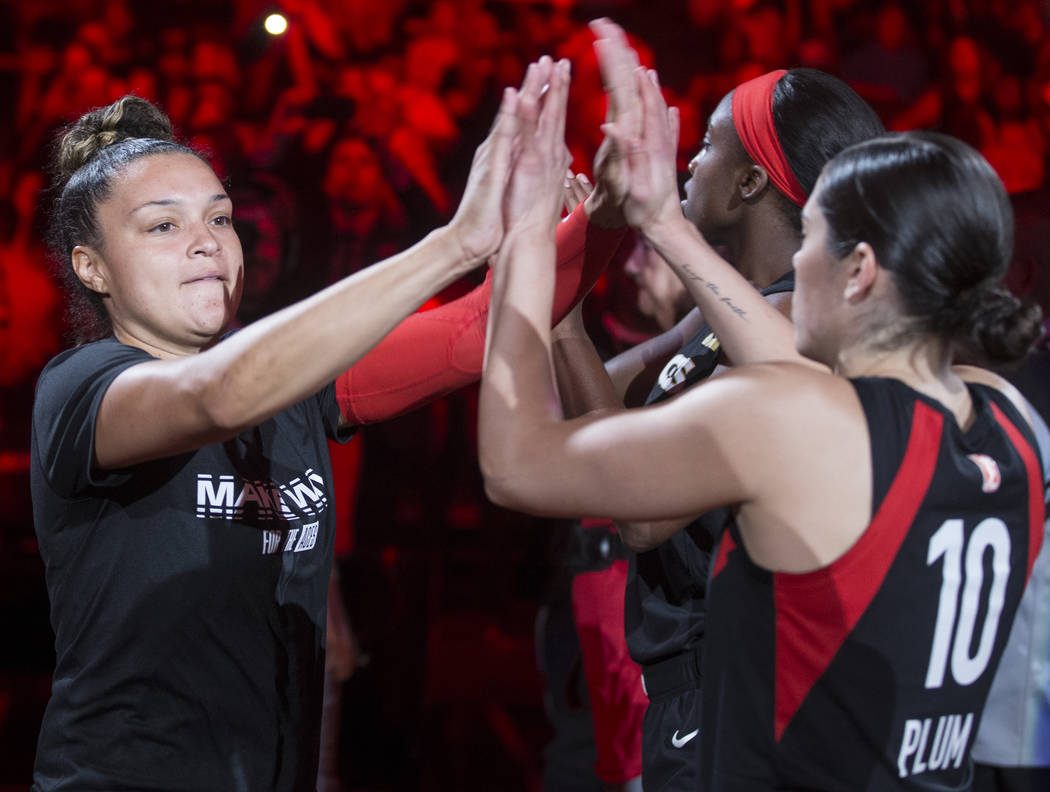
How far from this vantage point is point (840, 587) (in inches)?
36.8

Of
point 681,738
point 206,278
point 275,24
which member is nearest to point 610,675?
point 681,738

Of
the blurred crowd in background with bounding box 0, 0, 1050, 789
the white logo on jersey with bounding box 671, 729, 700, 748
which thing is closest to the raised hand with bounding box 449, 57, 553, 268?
the white logo on jersey with bounding box 671, 729, 700, 748

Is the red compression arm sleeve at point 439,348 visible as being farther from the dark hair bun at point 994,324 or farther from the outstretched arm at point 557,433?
the dark hair bun at point 994,324

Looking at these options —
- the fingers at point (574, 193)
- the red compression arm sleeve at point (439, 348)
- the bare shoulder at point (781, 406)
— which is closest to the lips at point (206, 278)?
the red compression arm sleeve at point (439, 348)

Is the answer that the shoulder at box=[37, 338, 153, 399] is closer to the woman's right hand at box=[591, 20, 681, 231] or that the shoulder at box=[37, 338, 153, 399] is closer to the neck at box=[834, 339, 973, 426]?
the woman's right hand at box=[591, 20, 681, 231]

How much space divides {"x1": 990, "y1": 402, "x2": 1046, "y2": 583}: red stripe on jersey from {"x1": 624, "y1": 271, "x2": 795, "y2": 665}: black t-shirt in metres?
0.42

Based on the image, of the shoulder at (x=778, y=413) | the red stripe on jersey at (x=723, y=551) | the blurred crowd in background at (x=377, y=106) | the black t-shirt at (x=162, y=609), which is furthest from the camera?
the blurred crowd in background at (x=377, y=106)

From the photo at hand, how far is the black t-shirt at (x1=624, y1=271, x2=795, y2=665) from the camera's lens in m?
1.43

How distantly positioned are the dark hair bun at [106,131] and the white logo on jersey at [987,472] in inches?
44.5

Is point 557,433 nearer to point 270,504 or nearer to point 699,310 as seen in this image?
point 270,504

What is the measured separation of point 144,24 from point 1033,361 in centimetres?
398

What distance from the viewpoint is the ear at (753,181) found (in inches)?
60.7

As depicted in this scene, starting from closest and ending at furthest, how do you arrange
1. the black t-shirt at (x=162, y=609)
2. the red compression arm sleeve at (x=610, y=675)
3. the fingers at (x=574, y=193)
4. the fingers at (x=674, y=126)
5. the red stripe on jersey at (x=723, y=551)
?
the red stripe on jersey at (x=723, y=551)
the black t-shirt at (x=162, y=609)
the fingers at (x=674, y=126)
the fingers at (x=574, y=193)
the red compression arm sleeve at (x=610, y=675)

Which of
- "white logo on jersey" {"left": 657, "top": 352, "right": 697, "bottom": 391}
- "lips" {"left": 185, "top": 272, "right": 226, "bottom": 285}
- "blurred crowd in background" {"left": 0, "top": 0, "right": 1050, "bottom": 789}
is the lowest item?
"white logo on jersey" {"left": 657, "top": 352, "right": 697, "bottom": 391}
